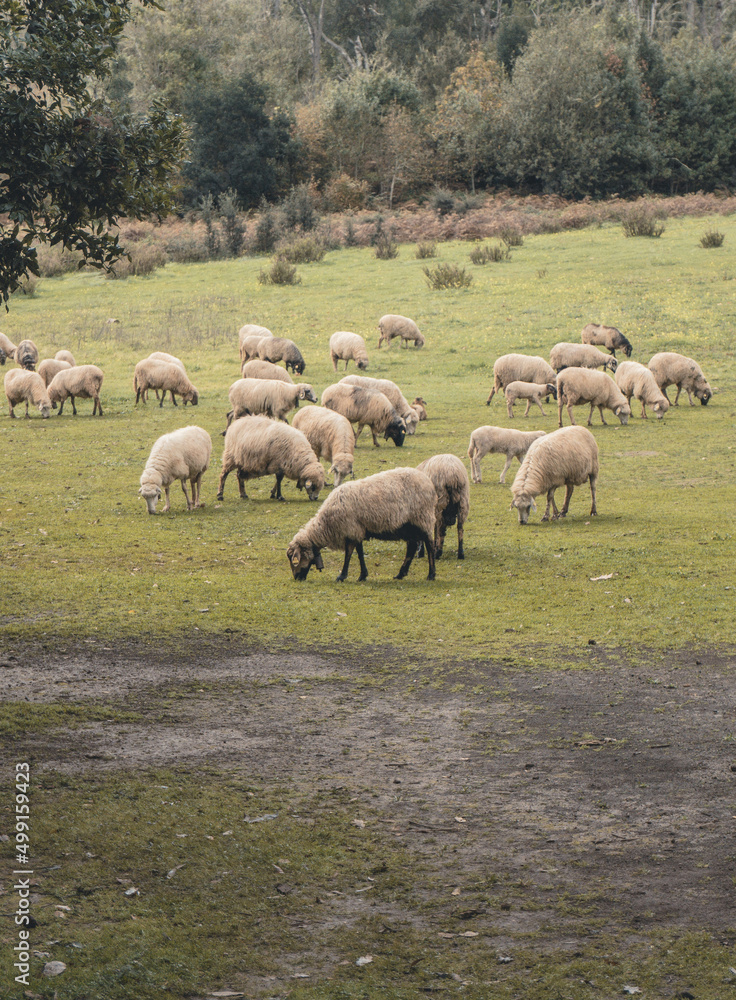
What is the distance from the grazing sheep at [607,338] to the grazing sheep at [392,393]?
30.2ft

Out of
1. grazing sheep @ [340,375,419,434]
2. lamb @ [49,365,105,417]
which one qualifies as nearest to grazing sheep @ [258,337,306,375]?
lamb @ [49,365,105,417]

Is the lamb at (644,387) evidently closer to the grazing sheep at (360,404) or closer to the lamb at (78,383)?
the grazing sheep at (360,404)

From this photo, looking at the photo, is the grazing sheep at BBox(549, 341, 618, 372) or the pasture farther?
the grazing sheep at BBox(549, 341, 618, 372)

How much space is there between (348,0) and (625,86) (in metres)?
36.2

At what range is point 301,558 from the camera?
12.9 meters

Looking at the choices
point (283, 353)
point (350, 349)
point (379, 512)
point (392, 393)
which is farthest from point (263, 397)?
point (379, 512)

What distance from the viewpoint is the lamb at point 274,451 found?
16.3m

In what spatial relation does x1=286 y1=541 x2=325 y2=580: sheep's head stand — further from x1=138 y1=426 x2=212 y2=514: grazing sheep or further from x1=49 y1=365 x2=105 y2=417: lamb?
x1=49 y1=365 x2=105 y2=417: lamb

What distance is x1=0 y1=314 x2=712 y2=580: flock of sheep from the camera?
12.4 metres

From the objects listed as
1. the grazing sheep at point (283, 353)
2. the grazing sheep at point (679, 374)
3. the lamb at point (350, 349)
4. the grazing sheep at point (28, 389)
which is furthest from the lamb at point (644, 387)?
the grazing sheep at point (28, 389)

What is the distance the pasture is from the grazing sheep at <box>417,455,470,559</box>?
48 centimetres

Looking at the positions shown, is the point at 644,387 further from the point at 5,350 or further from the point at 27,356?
the point at 5,350

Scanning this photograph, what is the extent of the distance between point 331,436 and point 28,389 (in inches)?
434

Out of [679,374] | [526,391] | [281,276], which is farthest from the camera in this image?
[281,276]
